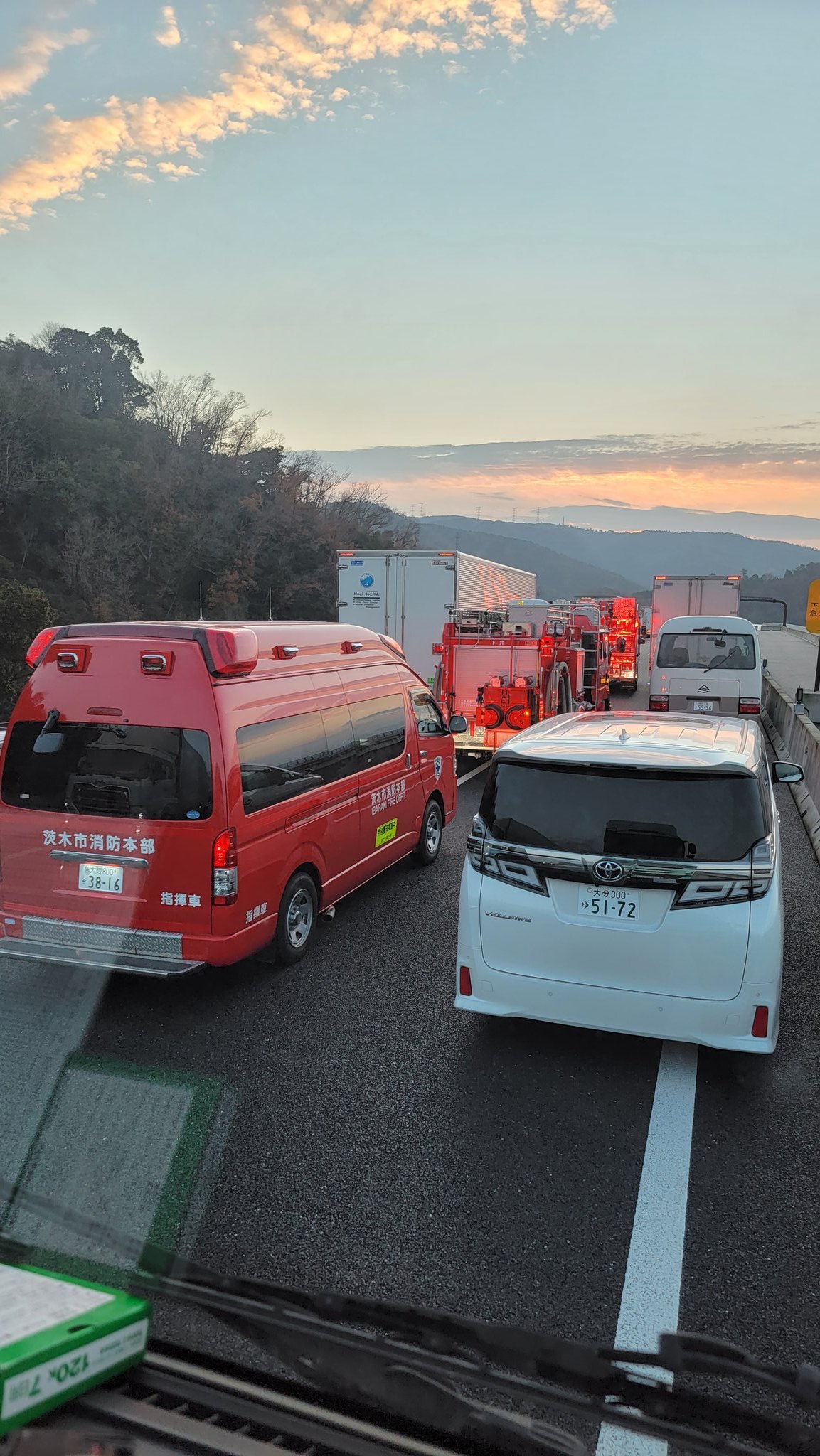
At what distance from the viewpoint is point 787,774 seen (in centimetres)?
602

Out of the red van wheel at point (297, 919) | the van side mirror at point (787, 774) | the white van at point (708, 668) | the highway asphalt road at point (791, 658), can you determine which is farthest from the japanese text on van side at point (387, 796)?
the highway asphalt road at point (791, 658)

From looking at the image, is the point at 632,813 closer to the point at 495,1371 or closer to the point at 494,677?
the point at 495,1371

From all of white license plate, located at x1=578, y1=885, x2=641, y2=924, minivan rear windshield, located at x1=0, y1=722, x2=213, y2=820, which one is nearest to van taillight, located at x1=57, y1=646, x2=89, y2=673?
minivan rear windshield, located at x1=0, y1=722, x2=213, y2=820

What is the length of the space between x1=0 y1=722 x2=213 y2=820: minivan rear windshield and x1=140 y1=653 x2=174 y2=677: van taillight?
32cm

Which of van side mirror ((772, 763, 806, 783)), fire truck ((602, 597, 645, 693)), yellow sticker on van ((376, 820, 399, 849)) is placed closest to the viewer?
van side mirror ((772, 763, 806, 783))

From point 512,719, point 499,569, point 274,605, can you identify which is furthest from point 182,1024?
point 274,605

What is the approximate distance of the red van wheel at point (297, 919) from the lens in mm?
5824

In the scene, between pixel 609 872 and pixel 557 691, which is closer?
pixel 609 872

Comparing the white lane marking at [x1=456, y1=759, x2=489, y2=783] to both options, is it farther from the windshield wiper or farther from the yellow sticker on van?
the windshield wiper

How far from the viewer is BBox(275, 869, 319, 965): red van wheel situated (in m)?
5.82

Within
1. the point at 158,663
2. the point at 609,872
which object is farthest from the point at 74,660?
the point at 609,872

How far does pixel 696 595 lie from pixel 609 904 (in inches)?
914

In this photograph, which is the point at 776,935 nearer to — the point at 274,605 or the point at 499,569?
the point at 499,569

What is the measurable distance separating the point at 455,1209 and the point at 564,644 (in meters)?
13.6
